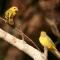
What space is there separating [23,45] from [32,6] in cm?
99

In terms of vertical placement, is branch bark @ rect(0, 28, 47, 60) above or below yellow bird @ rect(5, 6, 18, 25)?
below

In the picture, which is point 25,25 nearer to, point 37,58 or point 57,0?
point 57,0

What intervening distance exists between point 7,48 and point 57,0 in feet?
1.37

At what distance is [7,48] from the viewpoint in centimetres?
187

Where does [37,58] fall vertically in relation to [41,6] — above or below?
above

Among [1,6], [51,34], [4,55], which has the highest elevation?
[1,6]

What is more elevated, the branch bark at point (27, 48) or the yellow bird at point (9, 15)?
the yellow bird at point (9, 15)

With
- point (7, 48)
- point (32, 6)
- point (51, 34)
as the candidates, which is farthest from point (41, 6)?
point (7, 48)

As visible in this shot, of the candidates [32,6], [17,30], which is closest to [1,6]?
[32,6]

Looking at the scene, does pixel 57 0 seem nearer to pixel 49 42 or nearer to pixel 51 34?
pixel 51 34

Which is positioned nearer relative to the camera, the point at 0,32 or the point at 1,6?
the point at 0,32

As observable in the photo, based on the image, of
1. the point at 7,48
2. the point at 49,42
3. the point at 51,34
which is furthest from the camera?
the point at 7,48

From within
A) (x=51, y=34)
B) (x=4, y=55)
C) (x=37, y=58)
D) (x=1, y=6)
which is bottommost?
(x=4, y=55)

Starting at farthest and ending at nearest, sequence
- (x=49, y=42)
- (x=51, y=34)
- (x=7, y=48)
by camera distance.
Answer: (x=7, y=48) < (x=51, y=34) < (x=49, y=42)
